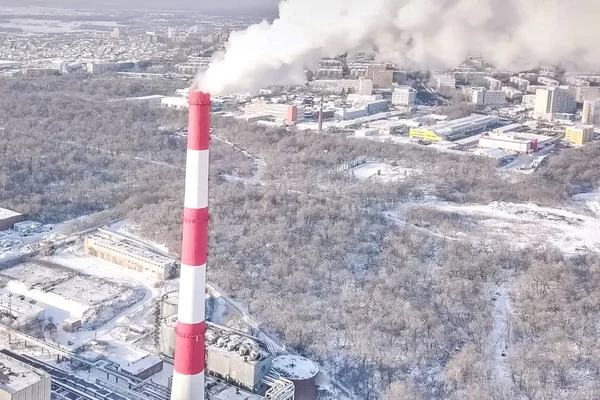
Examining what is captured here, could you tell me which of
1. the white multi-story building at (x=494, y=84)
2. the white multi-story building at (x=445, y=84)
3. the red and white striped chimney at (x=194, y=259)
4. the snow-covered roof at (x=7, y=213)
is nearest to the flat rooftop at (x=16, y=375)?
the red and white striped chimney at (x=194, y=259)

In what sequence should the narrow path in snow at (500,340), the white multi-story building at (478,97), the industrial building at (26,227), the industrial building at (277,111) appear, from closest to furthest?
the narrow path in snow at (500,340) → the industrial building at (26,227) → the industrial building at (277,111) → the white multi-story building at (478,97)

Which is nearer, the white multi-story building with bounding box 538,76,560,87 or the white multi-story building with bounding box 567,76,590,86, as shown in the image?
the white multi-story building with bounding box 567,76,590,86

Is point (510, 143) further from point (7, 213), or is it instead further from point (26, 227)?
point (7, 213)

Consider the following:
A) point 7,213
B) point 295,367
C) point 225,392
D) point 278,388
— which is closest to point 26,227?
point 7,213

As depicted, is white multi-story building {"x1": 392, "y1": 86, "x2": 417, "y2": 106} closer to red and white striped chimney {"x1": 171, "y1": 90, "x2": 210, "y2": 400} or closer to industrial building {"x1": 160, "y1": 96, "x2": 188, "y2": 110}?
industrial building {"x1": 160, "y1": 96, "x2": 188, "y2": 110}

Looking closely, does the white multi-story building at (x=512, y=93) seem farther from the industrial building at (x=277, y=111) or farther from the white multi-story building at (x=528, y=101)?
the industrial building at (x=277, y=111)

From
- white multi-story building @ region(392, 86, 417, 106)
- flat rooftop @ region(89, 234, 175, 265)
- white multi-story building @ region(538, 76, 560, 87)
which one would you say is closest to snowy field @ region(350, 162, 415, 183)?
flat rooftop @ region(89, 234, 175, 265)
